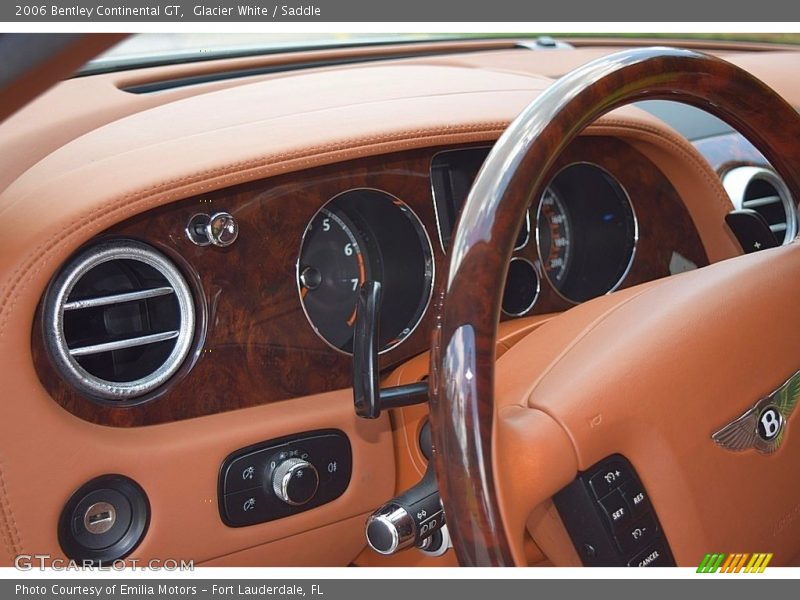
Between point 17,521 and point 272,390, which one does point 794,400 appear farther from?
point 17,521

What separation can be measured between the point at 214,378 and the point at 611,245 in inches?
40.0

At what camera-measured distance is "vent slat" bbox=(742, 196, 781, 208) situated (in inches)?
96.7

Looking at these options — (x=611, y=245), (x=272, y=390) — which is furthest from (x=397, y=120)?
(x=611, y=245)

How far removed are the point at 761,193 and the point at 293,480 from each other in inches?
61.8

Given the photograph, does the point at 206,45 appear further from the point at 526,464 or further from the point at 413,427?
the point at 526,464

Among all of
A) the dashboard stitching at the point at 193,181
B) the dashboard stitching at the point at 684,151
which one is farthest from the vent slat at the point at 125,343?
the dashboard stitching at the point at 684,151

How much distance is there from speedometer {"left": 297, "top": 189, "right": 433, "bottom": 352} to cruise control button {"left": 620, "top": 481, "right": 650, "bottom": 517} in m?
0.68

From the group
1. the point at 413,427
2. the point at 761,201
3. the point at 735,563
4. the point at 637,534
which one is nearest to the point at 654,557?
the point at 637,534

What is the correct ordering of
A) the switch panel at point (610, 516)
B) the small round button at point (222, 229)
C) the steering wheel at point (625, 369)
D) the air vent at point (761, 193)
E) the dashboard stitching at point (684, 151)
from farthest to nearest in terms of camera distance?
1. the air vent at point (761, 193)
2. the dashboard stitching at point (684, 151)
3. the small round button at point (222, 229)
4. the switch panel at point (610, 516)
5. the steering wheel at point (625, 369)

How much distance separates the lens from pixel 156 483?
157cm

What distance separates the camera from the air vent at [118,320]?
145cm

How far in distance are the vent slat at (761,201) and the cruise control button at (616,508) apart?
140 cm

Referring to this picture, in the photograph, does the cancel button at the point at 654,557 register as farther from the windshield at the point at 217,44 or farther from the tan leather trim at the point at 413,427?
the windshield at the point at 217,44

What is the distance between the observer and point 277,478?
1681 millimetres
